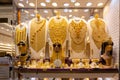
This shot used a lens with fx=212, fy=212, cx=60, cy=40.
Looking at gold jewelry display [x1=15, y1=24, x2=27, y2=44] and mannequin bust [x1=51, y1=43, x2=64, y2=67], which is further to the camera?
gold jewelry display [x1=15, y1=24, x2=27, y2=44]

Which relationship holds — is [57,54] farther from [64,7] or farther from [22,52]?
[64,7]

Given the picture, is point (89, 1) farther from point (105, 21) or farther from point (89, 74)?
point (89, 74)

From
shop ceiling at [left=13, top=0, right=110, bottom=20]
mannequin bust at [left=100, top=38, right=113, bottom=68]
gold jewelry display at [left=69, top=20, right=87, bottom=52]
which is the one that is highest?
shop ceiling at [left=13, top=0, right=110, bottom=20]

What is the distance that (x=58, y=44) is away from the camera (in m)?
2.35

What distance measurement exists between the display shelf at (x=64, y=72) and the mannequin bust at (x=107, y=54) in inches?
3.8

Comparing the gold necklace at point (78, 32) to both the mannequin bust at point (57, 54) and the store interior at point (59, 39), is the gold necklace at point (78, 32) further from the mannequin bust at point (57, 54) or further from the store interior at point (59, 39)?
the mannequin bust at point (57, 54)

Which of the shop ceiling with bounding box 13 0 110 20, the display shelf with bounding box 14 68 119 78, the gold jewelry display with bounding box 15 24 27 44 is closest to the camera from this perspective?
the display shelf with bounding box 14 68 119 78

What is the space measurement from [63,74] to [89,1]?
0.99m

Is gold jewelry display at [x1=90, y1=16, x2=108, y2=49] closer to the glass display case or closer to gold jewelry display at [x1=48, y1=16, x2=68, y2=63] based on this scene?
the glass display case

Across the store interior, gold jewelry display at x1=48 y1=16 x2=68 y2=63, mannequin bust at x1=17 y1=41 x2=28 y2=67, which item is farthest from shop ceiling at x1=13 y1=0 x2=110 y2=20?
mannequin bust at x1=17 y1=41 x2=28 y2=67

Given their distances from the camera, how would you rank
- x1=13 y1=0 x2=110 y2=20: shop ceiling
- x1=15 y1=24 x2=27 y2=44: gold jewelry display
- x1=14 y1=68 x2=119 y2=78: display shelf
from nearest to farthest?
1. x1=14 y1=68 x2=119 y2=78: display shelf
2. x1=15 y1=24 x2=27 y2=44: gold jewelry display
3. x1=13 y1=0 x2=110 y2=20: shop ceiling

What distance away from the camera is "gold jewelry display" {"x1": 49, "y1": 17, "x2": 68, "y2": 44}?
2.51 metres

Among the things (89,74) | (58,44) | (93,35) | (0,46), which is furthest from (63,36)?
(0,46)

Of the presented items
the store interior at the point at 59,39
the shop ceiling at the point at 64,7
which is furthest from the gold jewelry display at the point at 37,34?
the shop ceiling at the point at 64,7
